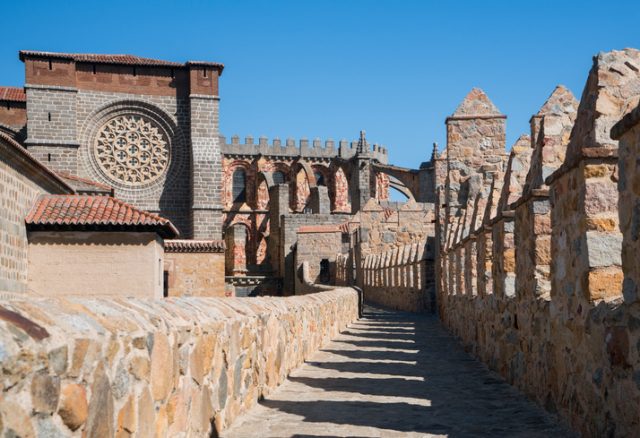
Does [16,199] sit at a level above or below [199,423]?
above

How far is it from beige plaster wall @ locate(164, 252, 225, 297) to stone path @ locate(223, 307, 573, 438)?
18798mm

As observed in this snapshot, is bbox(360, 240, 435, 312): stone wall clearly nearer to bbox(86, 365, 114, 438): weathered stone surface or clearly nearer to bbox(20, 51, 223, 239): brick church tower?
bbox(20, 51, 223, 239): brick church tower

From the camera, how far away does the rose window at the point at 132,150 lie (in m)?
39.2

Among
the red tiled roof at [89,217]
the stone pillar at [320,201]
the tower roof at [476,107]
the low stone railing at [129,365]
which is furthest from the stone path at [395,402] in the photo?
the stone pillar at [320,201]

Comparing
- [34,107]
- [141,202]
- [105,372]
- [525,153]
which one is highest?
[34,107]

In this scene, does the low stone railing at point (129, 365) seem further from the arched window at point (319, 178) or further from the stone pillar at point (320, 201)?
the arched window at point (319, 178)

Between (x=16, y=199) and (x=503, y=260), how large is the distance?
44.8ft

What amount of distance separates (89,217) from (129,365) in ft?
56.1

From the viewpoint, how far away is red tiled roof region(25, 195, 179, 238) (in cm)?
1911

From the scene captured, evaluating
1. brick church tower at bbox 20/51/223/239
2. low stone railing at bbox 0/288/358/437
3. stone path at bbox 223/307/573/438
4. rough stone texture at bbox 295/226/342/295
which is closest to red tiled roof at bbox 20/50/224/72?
brick church tower at bbox 20/51/223/239

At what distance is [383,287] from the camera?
27.8 metres

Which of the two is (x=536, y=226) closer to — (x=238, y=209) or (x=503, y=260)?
(x=503, y=260)

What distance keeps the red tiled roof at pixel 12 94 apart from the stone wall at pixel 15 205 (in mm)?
25227

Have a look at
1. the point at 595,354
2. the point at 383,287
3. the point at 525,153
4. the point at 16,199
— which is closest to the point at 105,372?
the point at 595,354
